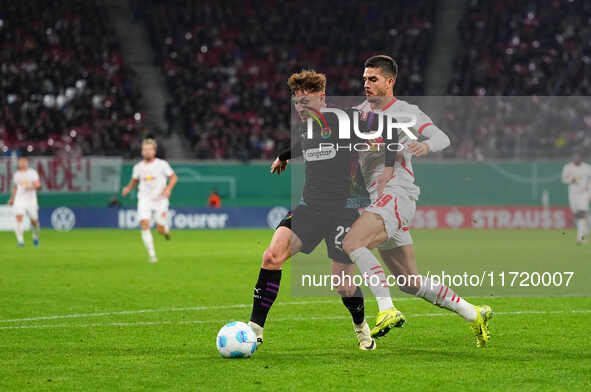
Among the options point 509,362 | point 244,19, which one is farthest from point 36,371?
point 244,19

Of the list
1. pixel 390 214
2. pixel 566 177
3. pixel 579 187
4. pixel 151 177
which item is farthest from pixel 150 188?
pixel 390 214

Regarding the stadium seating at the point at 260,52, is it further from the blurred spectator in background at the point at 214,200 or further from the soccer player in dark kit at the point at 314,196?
the soccer player in dark kit at the point at 314,196

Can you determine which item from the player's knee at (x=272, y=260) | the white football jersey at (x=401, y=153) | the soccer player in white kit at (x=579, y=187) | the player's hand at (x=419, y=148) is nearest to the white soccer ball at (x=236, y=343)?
the player's knee at (x=272, y=260)

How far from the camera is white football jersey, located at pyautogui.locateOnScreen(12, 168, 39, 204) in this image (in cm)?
2341

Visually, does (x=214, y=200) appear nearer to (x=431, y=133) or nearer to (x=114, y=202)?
(x=114, y=202)

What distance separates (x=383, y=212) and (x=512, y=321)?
9.69ft

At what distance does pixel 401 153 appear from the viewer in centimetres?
723

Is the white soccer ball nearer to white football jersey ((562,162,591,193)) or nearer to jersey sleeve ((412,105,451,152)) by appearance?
jersey sleeve ((412,105,451,152))

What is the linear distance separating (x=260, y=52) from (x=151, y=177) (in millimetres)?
20208

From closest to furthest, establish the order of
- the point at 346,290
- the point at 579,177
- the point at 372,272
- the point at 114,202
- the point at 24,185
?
the point at 372,272, the point at 346,290, the point at 579,177, the point at 24,185, the point at 114,202

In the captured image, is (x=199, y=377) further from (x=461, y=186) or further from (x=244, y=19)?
(x=244, y=19)

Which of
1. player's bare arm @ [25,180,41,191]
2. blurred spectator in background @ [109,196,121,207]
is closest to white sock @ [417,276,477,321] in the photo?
player's bare arm @ [25,180,41,191]

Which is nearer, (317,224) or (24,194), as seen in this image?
(317,224)

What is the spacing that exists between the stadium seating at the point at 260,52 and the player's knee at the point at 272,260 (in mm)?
25439
